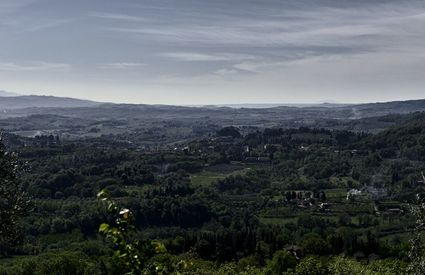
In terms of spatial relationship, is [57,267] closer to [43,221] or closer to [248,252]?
[248,252]

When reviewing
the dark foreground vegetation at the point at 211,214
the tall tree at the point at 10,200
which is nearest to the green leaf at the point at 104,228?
the dark foreground vegetation at the point at 211,214

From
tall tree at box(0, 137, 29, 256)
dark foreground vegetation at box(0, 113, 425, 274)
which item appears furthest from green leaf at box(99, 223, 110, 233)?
tall tree at box(0, 137, 29, 256)

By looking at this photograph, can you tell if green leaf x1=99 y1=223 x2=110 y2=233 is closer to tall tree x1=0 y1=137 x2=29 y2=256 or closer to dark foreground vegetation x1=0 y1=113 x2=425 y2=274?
dark foreground vegetation x1=0 y1=113 x2=425 y2=274

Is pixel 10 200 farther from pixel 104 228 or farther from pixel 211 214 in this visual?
pixel 211 214

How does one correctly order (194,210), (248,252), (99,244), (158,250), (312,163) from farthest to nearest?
(312,163) < (194,210) < (99,244) < (248,252) < (158,250)

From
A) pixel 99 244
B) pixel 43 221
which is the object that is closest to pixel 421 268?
pixel 99 244

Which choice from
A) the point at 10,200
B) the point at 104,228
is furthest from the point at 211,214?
the point at 104,228
